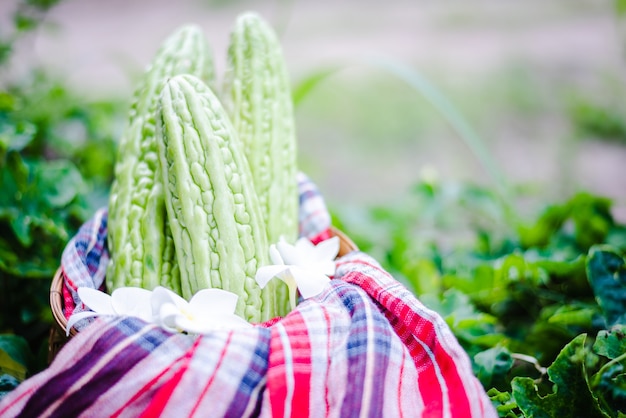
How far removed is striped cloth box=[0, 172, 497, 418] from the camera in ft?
1.53

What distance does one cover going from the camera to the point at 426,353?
54 cm

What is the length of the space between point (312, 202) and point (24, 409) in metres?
0.42

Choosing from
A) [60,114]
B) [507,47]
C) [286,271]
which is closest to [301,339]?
[286,271]

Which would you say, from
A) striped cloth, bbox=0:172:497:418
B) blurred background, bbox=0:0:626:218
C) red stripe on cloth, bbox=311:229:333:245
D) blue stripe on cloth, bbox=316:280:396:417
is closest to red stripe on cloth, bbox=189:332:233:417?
striped cloth, bbox=0:172:497:418

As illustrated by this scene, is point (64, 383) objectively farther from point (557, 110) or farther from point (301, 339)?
point (557, 110)

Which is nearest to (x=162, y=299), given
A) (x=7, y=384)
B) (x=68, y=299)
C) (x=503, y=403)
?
(x=68, y=299)

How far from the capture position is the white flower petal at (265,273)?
56 centimetres

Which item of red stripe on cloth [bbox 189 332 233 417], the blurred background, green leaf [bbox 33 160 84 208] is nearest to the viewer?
red stripe on cloth [bbox 189 332 233 417]

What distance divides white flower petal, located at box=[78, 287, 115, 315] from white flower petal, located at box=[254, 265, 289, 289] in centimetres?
14

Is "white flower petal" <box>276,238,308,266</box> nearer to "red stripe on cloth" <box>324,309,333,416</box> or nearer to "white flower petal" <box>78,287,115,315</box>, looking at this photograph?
"red stripe on cloth" <box>324,309,333,416</box>

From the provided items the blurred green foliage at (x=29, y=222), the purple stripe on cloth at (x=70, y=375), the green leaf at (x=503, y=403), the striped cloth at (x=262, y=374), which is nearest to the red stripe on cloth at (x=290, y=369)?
the striped cloth at (x=262, y=374)

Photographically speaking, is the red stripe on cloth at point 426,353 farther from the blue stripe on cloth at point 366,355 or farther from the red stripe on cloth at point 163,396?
the red stripe on cloth at point 163,396

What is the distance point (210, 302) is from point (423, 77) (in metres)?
1.20

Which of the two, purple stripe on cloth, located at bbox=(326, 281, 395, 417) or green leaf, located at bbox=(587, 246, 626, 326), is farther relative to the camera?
green leaf, located at bbox=(587, 246, 626, 326)
